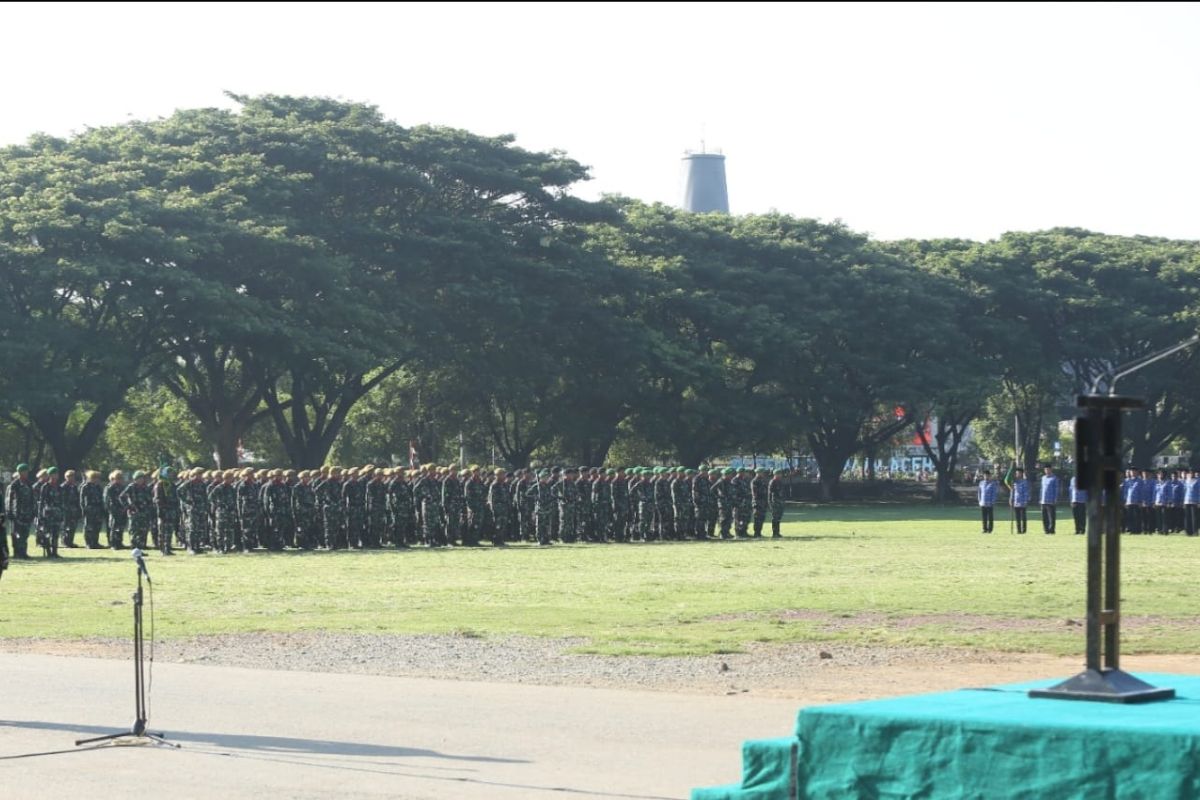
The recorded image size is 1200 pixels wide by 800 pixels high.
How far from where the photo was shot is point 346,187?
49.3m

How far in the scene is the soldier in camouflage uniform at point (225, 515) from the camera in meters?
32.8

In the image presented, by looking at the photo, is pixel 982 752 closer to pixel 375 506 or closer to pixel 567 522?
pixel 375 506

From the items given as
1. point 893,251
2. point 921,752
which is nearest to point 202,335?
point 893,251

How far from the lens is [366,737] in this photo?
34.0 feet

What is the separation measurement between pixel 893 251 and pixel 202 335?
1077 inches

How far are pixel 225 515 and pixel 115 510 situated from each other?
→ 85.4 inches

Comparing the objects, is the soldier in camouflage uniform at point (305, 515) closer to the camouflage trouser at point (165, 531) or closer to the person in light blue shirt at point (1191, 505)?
the camouflage trouser at point (165, 531)

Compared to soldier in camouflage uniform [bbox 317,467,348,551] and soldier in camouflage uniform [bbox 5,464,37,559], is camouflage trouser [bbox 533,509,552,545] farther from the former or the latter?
soldier in camouflage uniform [bbox 5,464,37,559]

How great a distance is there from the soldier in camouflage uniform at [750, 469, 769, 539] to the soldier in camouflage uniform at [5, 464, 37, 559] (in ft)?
48.3

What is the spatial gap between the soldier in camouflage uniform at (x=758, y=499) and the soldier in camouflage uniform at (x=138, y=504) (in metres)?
12.6

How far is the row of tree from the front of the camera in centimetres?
4409

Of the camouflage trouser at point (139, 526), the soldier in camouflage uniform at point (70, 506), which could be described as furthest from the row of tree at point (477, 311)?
the camouflage trouser at point (139, 526)

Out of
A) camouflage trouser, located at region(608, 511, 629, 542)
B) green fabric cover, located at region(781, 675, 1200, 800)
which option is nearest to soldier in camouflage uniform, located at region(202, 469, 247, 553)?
camouflage trouser, located at region(608, 511, 629, 542)

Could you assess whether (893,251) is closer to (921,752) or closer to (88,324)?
(88,324)
